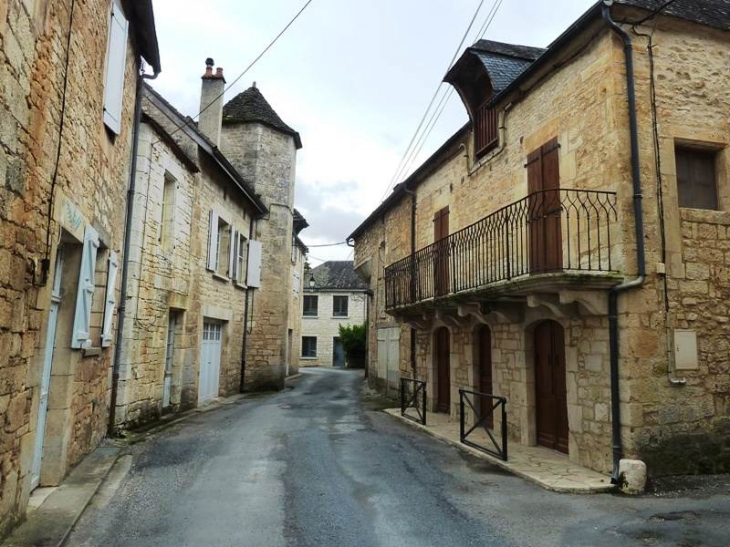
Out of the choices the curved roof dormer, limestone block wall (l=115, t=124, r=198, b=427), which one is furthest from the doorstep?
the curved roof dormer

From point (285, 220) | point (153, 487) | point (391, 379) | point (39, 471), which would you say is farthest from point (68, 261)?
point (285, 220)

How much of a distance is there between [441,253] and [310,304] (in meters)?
25.0

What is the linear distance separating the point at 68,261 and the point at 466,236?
19.6 feet

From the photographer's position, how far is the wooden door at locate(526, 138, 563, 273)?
7129 millimetres

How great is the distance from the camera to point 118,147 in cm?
730

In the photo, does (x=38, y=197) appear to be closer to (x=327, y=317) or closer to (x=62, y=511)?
(x=62, y=511)

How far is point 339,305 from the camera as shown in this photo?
34.7 meters

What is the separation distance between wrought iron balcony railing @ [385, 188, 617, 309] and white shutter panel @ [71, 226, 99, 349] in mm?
4788

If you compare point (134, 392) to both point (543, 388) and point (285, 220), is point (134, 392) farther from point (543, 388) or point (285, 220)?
point (285, 220)

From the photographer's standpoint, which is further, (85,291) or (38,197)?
(85,291)

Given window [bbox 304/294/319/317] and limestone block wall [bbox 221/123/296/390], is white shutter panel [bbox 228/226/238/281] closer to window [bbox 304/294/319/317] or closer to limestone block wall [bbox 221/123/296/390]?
limestone block wall [bbox 221/123/296/390]

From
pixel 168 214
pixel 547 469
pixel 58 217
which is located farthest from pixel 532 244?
pixel 168 214

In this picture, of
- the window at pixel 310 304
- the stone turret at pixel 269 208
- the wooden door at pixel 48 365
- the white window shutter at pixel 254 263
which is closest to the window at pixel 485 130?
the wooden door at pixel 48 365

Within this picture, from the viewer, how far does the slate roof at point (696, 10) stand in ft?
20.5
